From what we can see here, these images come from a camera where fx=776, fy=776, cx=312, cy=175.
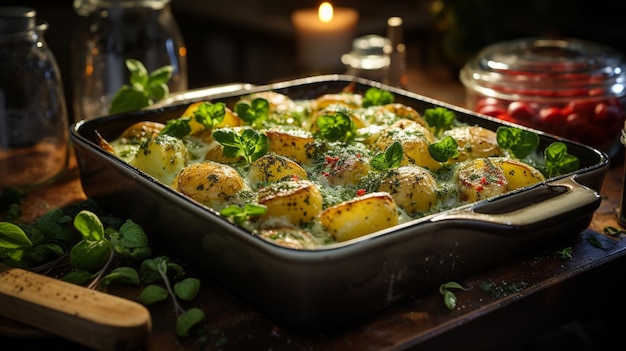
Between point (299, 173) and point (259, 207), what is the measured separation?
285 mm

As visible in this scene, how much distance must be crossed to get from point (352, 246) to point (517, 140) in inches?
24.7

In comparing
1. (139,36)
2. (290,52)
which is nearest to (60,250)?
(139,36)

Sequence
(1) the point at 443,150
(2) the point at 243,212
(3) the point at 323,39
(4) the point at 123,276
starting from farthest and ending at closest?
(3) the point at 323,39, (1) the point at 443,150, (4) the point at 123,276, (2) the point at 243,212

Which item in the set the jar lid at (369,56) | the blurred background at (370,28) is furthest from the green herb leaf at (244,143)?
the blurred background at (370,28)

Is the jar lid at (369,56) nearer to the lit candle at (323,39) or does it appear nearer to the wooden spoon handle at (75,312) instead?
the lit candle at (323,39)

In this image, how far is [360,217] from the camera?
4.03 ft

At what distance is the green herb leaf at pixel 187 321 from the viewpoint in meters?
1.16

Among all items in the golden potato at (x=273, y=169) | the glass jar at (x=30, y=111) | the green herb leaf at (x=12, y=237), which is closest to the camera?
the green herb leaf at (x=12, y=237)

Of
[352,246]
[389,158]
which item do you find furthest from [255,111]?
[352,246]

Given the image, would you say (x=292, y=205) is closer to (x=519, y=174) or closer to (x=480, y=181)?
(x=480, y=181)

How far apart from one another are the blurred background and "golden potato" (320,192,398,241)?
1.89 metres

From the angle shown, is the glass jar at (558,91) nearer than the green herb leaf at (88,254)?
No

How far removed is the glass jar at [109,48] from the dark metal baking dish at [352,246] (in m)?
0.86

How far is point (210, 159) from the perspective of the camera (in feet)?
5.32
